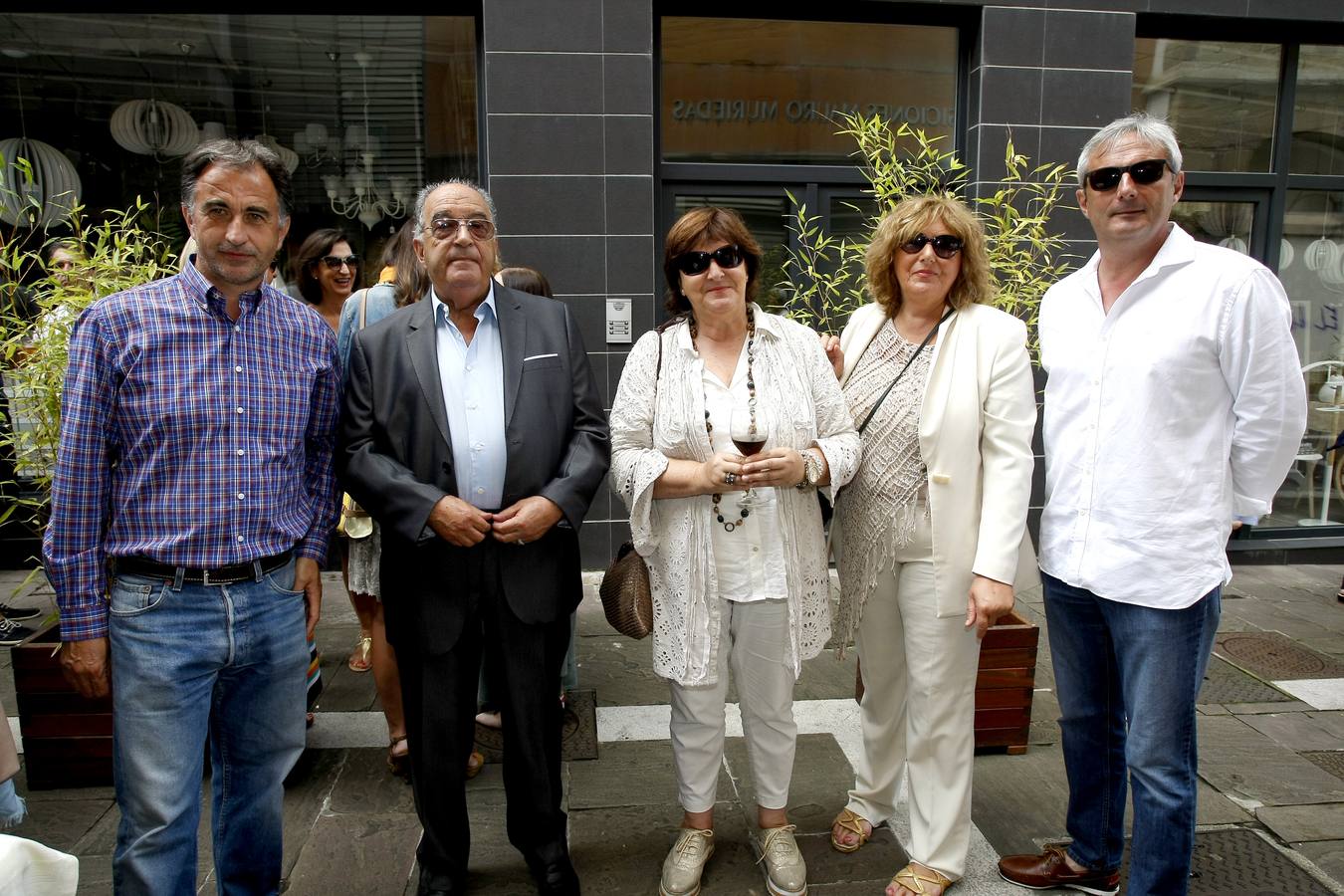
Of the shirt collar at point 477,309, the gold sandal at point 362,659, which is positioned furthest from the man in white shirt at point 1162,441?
the gold sandal at point 362,659

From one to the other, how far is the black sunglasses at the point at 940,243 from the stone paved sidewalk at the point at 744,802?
6.51 ft

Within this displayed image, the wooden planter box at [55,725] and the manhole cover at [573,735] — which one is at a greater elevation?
the wooden planter box at [55,725]

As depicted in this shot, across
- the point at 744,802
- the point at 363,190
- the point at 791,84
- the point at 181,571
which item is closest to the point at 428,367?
the point at 181,571

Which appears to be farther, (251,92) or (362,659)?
(251,92)

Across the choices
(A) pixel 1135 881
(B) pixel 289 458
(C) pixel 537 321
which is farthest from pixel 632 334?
(A) pixel 1135 881

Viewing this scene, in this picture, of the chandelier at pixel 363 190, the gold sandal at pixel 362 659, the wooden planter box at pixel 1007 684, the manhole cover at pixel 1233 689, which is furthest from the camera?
the chandelier at pixel 363 190

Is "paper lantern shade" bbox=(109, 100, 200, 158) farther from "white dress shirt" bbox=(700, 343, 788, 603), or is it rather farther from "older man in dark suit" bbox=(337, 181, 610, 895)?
"white dress shirt" bbox=(700, 343, 788, 603)

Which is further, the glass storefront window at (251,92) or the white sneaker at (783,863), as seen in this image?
the glass storefront window at (251,92)

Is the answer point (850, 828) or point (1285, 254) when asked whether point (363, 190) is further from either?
point (1285, 254)

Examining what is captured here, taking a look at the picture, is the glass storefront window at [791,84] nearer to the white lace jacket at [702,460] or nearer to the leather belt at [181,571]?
the white lace jacket at [702,460]

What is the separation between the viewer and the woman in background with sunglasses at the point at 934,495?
2621mm

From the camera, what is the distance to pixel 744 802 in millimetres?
A: 3371

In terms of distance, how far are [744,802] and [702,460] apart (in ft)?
4.84

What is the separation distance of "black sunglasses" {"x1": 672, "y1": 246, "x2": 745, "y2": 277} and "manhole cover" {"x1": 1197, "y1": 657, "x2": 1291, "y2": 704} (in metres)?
3.32
